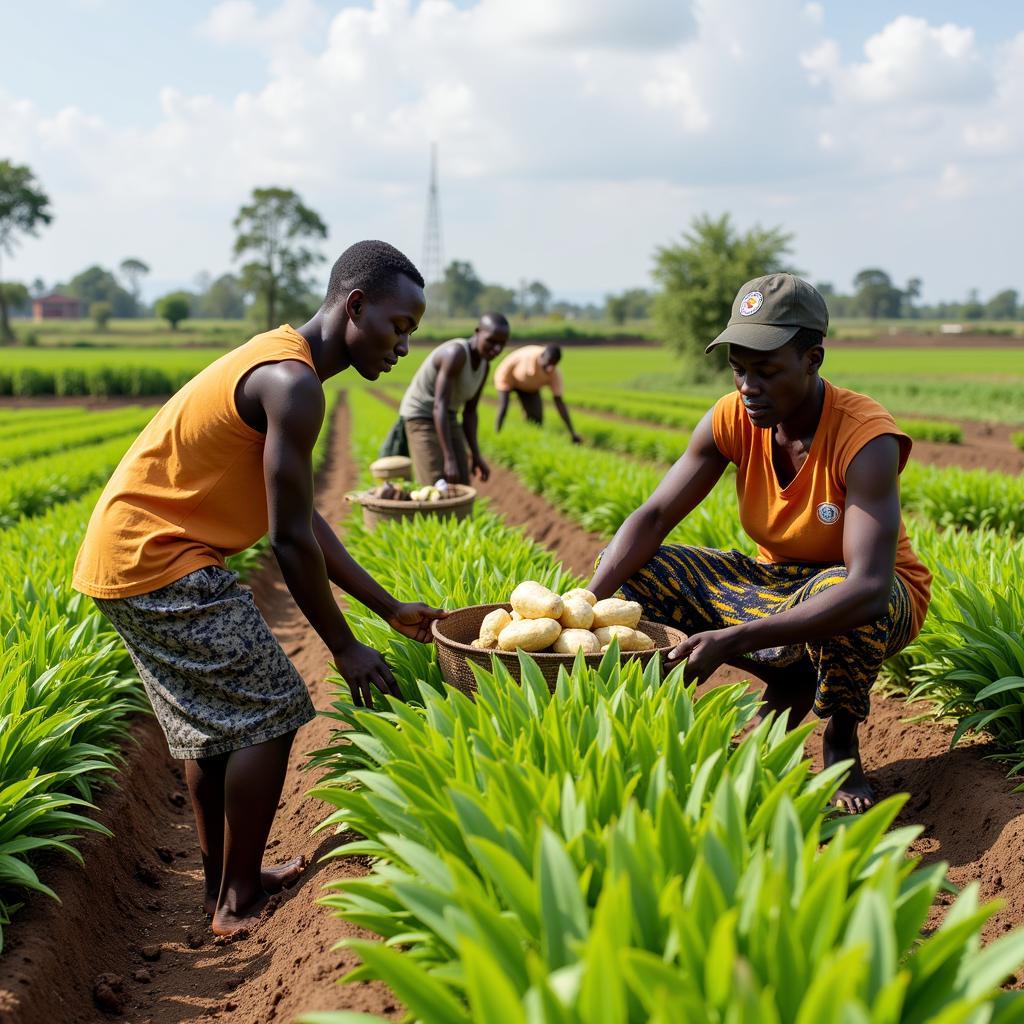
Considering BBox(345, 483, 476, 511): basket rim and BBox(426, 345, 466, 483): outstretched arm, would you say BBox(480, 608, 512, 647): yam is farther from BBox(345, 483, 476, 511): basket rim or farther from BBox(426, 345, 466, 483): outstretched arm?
BBox(426, 345, 466, 483): outstretched arm

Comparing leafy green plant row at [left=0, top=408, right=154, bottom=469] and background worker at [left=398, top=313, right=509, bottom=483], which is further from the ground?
background worker at [left=398, top=313, right=509, bottom=483]

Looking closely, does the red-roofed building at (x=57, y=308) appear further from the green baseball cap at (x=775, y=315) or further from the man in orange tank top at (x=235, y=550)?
the green baseball cap at (x=775, y=315)

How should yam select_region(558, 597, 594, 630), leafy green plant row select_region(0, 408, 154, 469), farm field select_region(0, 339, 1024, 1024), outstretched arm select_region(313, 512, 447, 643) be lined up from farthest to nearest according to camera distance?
leafy green plant row select_region(0, 408, 154, 469) < outstretched arm select_region(313, 512, 447, 643) < yam select_region(558, 597, 594, 630) < farm field select_region(0, 339, 1024, 1024)

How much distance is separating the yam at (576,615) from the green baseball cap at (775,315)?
944 mm

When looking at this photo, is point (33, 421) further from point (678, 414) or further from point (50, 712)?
point (50, 712)

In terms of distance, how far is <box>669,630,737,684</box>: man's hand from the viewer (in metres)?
2.96

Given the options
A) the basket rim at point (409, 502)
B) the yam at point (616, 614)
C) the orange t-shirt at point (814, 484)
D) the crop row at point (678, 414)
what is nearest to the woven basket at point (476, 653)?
the yam at point (616, 614)

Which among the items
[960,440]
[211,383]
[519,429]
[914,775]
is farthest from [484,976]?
[960,440]

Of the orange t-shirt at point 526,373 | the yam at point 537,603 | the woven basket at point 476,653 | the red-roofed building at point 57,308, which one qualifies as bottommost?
the woven basket at point 476,653

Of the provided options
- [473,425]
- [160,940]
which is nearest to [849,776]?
[160,940]

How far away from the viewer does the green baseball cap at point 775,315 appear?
3193mm

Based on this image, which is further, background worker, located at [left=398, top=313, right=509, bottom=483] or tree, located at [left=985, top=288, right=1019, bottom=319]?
tree, located at [left=985, top=288, right=1019, bottom=319]

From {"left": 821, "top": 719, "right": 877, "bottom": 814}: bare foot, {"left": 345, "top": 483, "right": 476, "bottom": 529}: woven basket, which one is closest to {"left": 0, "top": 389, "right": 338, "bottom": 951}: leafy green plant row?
{"left": 345, "top": 483, "right": 476, "bottom": 529}: woven basket

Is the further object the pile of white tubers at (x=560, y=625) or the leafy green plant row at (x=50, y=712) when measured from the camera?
the pile of white tubers at (x=560, y=625)
